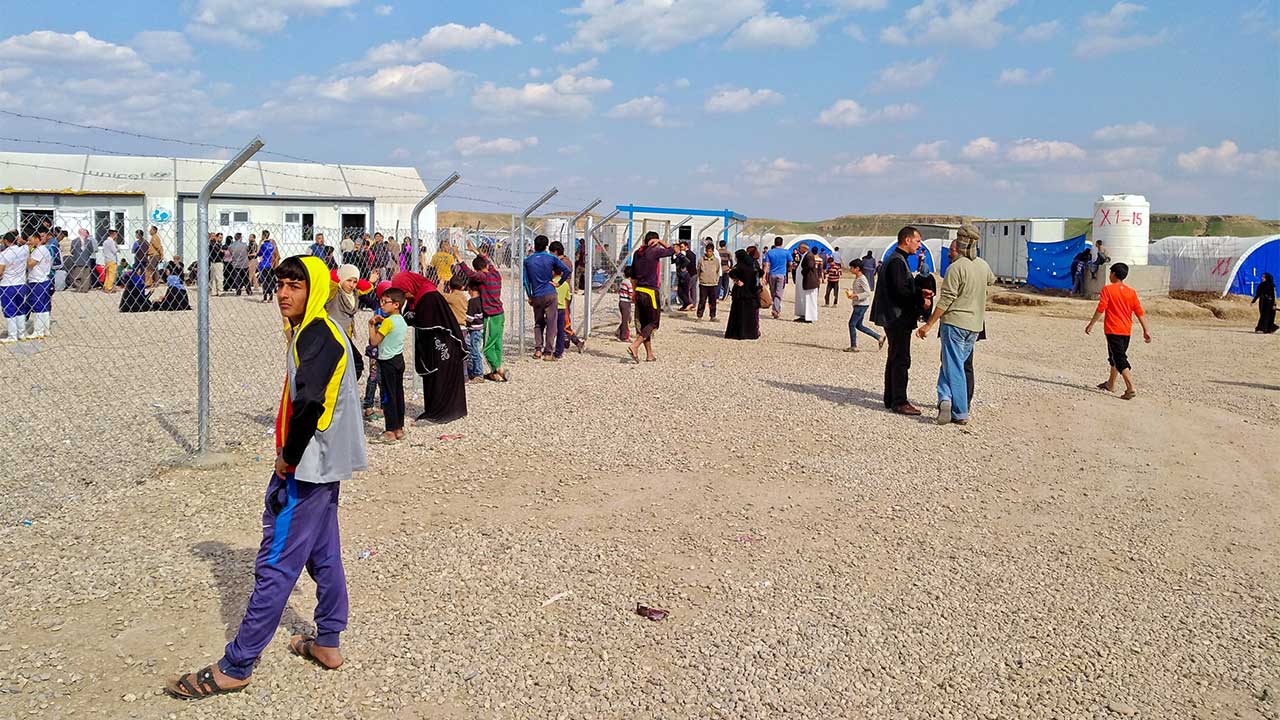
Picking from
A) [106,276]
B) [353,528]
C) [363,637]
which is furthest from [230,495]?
[106,276]

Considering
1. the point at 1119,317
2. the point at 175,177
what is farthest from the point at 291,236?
the point at 1119,317

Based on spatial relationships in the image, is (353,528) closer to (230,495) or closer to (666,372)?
(230,495)

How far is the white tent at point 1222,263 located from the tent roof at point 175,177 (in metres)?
22.3

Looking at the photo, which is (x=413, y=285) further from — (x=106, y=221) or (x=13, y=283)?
(x=106, y=221)

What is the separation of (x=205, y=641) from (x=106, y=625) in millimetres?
515

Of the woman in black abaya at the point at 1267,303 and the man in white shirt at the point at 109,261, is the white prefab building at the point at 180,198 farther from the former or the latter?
the woman in black abaya at the point at 1267,303

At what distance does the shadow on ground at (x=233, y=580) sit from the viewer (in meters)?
4.39

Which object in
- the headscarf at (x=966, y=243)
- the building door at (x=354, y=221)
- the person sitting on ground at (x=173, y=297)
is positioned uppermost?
the building door at (x=354, y=221)

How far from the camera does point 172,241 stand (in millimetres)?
25250

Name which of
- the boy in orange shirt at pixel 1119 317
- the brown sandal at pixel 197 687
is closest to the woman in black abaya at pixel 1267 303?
the boy in orange shirt at pixel 1119 317

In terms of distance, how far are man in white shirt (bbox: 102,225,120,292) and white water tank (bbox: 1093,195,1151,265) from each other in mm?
26546

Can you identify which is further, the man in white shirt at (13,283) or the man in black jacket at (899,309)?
the man in white shirt at (13,283)

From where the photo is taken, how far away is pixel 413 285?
836cm

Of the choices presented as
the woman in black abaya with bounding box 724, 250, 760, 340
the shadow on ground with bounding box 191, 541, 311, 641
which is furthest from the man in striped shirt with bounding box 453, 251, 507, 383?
the shadow on ground with bounding box 191, 541, 311, 641
